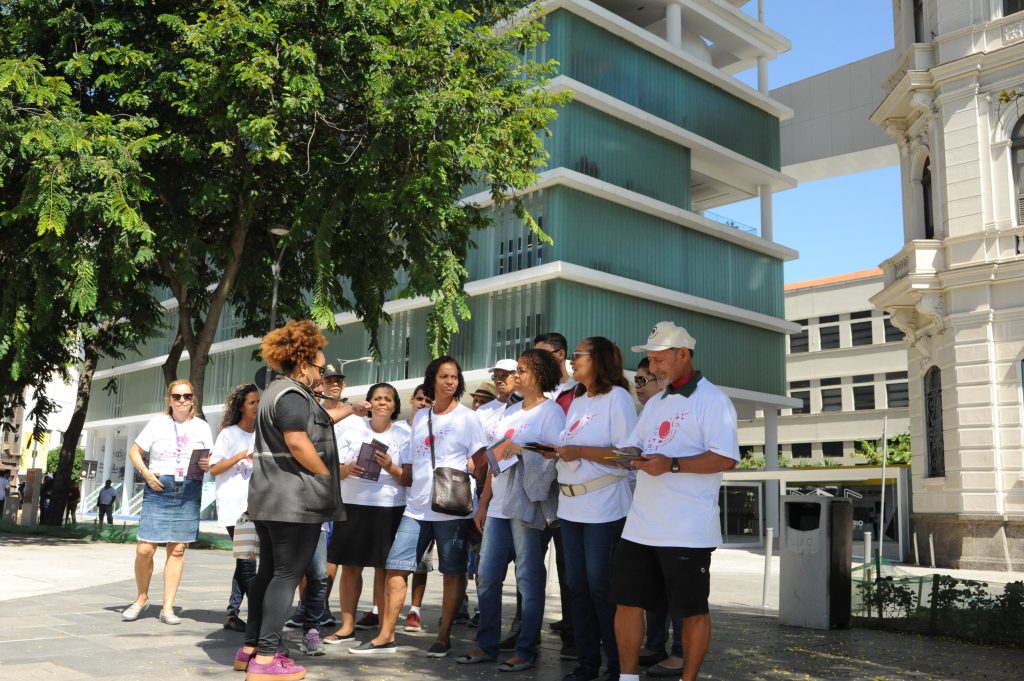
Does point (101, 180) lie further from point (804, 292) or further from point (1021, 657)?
point (804, 292)

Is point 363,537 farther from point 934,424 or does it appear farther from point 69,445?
point 69,445

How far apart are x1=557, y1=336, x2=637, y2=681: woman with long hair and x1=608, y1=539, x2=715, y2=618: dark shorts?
1.24 feet

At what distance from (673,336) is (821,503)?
4342 millimetres

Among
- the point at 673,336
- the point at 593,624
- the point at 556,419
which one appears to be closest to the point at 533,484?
the point at 556,419

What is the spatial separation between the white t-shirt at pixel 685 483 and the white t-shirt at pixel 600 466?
0.47 meters

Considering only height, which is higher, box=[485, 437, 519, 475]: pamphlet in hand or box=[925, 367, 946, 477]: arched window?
box=[925, 367, 946, 477]: arched window

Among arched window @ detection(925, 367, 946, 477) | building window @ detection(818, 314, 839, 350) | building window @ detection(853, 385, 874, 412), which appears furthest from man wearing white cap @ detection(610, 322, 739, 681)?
building window @ detection(818, 314, 839, 350)

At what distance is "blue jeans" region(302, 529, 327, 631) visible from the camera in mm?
6816

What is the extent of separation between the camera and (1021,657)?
24.3 ft

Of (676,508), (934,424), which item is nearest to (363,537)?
(676,508)

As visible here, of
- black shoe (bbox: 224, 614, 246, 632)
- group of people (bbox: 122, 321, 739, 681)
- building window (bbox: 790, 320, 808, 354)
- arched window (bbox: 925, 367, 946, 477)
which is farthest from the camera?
building window (bbox: 790, 320, 808, 354)

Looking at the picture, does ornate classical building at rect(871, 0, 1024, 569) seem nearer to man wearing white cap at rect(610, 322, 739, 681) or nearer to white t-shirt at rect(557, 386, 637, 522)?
white t-shirt at rect(557, 386, 637, 522)

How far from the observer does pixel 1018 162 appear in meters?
19.9

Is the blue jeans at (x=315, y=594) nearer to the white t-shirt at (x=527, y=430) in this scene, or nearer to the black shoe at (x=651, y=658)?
the white t-shirt at (x=527, y=430)
